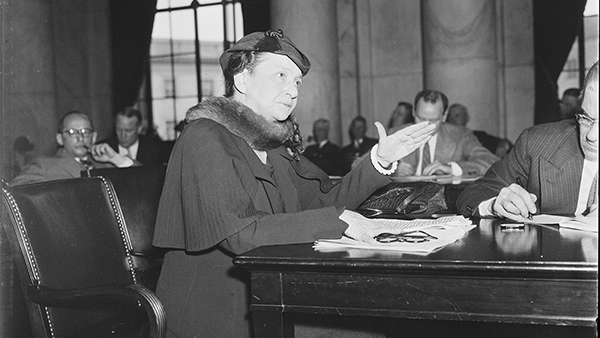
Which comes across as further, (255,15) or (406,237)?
(255,15)

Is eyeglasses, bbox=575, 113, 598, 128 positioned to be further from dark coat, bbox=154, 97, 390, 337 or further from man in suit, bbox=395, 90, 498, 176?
man in suit, bbox=395, 90, 498, 176

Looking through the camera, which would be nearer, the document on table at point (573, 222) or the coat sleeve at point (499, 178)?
the document on table at point (573, 222)

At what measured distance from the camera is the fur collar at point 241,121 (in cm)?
236

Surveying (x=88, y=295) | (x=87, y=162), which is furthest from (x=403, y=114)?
(x=88, y=295)

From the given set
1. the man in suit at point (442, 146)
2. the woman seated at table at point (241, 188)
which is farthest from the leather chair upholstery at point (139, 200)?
the man in suit at point (442, 146)

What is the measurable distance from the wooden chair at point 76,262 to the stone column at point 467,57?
695 cm

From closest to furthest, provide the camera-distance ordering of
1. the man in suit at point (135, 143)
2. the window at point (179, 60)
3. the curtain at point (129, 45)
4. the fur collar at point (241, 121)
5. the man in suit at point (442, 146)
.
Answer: the fur collar at point (241, 121) < the man in suit at point (442, 146) < the man in suit at point (135, 143) < the curtain at point (129, 45) < the window at point (179, 60)

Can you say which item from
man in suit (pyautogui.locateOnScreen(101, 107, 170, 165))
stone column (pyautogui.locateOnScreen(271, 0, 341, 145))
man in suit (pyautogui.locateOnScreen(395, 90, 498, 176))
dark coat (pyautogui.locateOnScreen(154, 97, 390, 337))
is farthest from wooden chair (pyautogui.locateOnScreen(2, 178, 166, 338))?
stone column (pyautogui.locateOnScreen(271, 0, 341, 145))

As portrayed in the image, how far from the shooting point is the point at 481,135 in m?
8.69

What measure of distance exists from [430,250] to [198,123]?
0.96 m

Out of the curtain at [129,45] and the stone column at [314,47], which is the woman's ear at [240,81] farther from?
the curtain at [129,45]

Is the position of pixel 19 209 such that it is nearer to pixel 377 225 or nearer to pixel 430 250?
pixel 377 225

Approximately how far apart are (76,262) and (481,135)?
22.8ft

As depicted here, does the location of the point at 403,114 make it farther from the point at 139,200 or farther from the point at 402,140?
the point at 402,140
